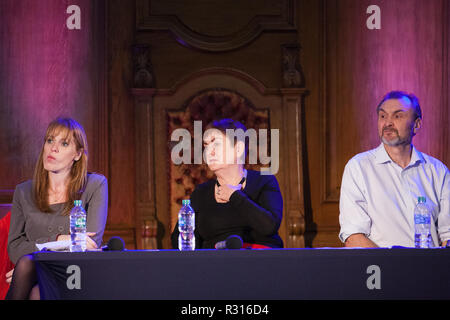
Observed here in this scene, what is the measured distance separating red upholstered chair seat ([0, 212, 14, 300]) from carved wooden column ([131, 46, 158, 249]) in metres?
1.08

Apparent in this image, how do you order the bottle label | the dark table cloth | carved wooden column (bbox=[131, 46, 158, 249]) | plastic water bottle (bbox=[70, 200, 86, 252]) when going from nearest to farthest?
1. the dark table cloth
2. plastic water bottle (bbox=[70, 200, 86, 252])
3. the bottle label
4. carved wooden column (bbox=[131, 46, 158, 249])

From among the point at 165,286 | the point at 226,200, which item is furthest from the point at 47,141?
the point at 165,286

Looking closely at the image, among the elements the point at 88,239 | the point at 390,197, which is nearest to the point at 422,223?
the point at 390,197

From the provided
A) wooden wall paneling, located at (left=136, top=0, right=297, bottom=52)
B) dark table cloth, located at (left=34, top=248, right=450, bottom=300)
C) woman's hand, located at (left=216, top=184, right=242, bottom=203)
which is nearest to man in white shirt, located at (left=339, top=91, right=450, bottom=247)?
woman's hand, located at (left=216, top=184, right=242, bottom=203)

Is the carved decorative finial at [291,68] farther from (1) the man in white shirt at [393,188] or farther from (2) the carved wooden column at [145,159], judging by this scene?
(1) the man in white shirt at [393,188]

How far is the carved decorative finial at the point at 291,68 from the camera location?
393 cm

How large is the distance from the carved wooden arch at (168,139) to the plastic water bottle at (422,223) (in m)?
1.30

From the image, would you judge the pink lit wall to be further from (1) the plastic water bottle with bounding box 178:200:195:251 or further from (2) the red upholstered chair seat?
(1) the plastic water bottle with bounding box 178:200:195:251

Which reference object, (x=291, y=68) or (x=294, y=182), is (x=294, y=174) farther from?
(x=291, y=68)

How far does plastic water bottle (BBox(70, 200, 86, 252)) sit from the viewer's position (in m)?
2.19

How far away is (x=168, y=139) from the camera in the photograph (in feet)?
12.6

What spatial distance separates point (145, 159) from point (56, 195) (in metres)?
1.11

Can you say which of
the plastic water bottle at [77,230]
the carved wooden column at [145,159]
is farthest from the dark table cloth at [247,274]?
the carved wooden column at [145,159]

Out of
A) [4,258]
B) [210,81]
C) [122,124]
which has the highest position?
[210,81]
